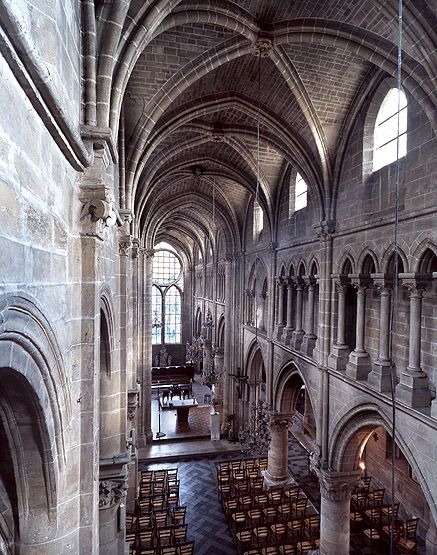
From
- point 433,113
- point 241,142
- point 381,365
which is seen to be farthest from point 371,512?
A: point 241,142

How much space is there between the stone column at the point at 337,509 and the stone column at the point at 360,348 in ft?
9.64

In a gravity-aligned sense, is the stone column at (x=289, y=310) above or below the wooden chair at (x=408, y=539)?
above

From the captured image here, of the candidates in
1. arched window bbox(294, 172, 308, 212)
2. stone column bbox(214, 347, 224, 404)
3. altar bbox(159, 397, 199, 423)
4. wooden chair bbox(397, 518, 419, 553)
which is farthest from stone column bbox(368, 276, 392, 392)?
stone column bbox(214, 347, 224, 404)

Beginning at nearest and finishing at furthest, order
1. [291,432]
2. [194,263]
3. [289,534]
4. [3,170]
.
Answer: [3,170]
[289,534]
[291,432]
[194,263]

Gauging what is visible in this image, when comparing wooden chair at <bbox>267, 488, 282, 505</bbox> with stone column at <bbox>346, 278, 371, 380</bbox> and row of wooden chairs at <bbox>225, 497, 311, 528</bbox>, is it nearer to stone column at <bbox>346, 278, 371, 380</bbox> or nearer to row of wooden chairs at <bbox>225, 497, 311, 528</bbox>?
row of wooden chairs at <bbox>225, 497, 311, 528</bbox>

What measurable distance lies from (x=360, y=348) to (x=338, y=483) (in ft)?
12.3

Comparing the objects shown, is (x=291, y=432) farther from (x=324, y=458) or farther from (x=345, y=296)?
(x=345, y=296)

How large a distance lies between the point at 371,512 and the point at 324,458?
12.0 feet

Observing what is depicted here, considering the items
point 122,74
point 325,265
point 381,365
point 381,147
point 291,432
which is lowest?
point 291,432

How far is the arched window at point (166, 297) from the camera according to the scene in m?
38.1

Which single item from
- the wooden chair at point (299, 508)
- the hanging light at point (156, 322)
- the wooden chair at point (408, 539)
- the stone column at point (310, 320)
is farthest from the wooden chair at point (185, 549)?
the hanging light at point (156, 322)

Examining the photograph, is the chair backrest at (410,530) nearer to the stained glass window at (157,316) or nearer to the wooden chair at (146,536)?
the wooden chair at (146,536)

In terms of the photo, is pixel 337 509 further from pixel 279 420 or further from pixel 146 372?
pixel 146 372

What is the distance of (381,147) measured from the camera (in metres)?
9.38
